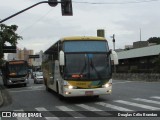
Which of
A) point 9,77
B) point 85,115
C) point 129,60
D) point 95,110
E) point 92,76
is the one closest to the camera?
point 85,115

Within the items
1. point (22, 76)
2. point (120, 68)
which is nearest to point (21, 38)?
point (22, 76)

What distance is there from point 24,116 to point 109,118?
358 cm

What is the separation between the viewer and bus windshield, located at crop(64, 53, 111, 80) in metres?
19.0

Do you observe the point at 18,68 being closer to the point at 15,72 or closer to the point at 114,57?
the point at 15,72

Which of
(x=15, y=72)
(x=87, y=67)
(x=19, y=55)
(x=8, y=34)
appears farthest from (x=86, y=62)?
(x=19, y=55)

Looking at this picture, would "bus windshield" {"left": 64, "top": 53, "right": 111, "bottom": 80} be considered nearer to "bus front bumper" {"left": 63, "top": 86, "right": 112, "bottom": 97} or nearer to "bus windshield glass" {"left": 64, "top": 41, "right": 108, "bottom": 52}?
"bus windshield glass" {"left": 64, "top": 41, "right": 108, "bottom": 52}

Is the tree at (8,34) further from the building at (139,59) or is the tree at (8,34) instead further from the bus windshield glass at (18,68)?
the building at (139,59)

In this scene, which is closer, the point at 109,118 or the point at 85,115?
the point at 109,118

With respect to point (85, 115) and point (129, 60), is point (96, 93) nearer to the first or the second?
point (85, 115)

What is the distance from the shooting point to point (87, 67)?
62.4 ft

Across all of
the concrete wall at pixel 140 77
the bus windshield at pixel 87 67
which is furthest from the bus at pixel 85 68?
the concrete wall at pixel 140 77

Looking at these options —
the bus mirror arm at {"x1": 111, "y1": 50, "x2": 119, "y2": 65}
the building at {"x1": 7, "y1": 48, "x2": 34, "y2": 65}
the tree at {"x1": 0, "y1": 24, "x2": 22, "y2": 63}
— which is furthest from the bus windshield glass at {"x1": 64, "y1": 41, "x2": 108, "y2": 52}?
the building at {"x1": 7, "y1": 48, "x2": 34, "y2": 65}

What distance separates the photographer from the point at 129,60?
76188 mm

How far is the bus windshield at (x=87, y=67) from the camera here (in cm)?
1895
